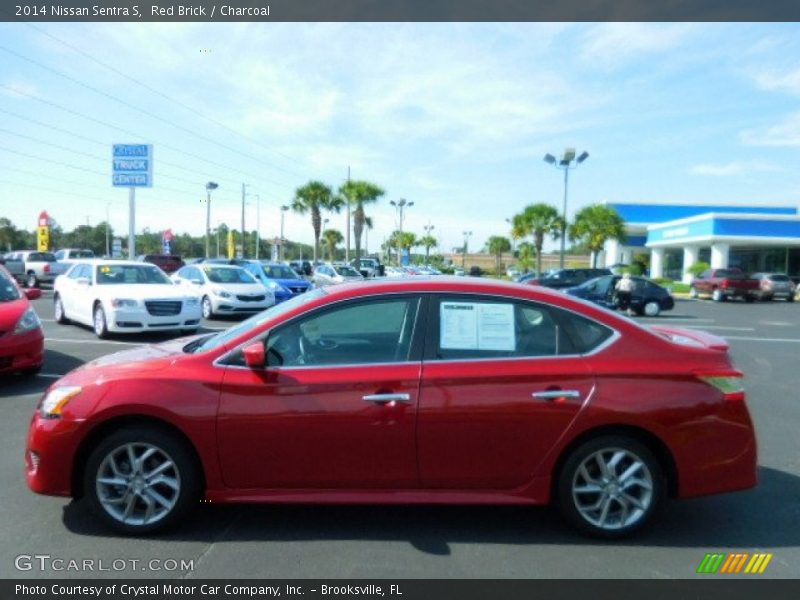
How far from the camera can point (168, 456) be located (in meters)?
3.71

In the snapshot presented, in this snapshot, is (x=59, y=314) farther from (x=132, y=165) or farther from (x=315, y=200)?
(x=315, y=200)

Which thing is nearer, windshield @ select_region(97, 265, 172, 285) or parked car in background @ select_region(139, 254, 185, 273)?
windshield @ select_region(97, 265, 172, 285)

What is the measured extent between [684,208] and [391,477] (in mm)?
52055

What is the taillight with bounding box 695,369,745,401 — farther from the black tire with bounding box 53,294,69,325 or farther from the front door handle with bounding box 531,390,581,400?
the black tire with bounding box 53,294,69,325

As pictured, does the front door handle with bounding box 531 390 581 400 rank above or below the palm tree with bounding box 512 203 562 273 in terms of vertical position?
below

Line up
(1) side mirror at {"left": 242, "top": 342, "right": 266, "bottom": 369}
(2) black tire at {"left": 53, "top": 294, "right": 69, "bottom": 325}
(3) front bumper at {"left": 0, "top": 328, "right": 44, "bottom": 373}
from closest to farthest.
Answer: (1) side mirror at {"left": 242, "top": 342, "right": 266, "bottom": 369} < (3) front bumper at {"left": 0, "top": 328, "right": 44, "bottom": 373} < (2) black tire at {"left": 53, "top": 294, "right": 69, "bottom": 325}

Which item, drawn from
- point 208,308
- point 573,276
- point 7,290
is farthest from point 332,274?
point 7,290

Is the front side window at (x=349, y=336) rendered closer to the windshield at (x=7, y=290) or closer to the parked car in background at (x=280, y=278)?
the windshield at (x=7, y=290)

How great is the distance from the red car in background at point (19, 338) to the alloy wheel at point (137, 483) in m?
A: 4.48

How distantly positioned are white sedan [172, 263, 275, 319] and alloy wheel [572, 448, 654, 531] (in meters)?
13.2

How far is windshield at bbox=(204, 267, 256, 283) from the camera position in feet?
54.9

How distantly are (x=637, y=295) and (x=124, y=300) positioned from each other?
614 inches

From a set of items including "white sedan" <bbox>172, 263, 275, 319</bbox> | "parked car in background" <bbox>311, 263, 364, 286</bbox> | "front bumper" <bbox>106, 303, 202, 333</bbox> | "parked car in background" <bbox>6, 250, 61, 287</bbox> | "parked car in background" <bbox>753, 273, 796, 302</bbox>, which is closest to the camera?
"front bumper" <bbox>106, 303, 202, 333</bbox>

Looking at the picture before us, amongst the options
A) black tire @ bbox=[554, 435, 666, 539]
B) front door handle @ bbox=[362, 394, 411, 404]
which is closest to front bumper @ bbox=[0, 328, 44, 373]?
front door handle @ bbox=[362, 394, 411, 404]
